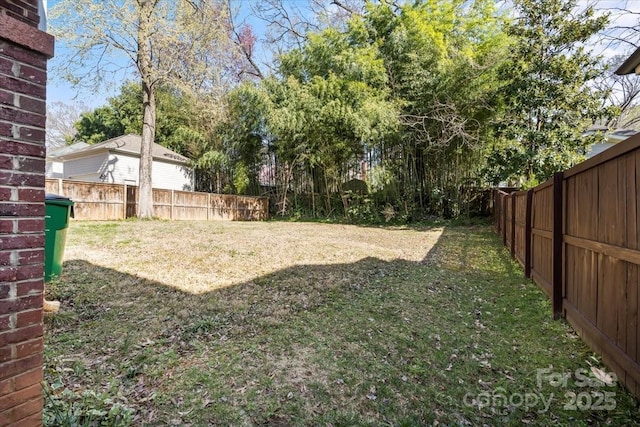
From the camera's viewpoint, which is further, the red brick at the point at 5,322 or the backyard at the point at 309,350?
the backyard at the point at 309,350

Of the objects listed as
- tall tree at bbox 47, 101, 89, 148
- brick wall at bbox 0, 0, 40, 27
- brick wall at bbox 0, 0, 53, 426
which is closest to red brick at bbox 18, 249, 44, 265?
brick wall at bbox 0, 0, 53, 426

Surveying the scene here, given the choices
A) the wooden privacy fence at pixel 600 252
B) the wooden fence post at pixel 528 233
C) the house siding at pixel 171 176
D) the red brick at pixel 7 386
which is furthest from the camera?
the house siding at pixel 171 176

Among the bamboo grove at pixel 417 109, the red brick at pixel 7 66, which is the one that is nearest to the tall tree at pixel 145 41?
the bamboo grove at pixel 417 109

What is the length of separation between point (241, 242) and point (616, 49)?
424 inches

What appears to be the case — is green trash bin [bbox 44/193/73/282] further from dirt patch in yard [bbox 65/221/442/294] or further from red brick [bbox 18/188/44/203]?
red brick [bbox 18/188/44/203]

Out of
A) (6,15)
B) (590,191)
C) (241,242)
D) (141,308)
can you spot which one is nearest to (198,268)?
(141,308)

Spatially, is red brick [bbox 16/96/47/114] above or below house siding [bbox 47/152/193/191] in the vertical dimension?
below

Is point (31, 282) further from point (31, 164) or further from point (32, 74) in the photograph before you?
point (32, 74)

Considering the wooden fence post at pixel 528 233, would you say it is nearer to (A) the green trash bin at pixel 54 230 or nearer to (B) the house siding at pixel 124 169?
(A) the green trash bin at pixel 54 230

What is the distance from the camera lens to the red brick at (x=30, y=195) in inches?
55.0

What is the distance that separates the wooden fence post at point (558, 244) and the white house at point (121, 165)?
14.1m

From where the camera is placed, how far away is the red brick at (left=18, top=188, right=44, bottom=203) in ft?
4.58

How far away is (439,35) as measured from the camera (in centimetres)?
975

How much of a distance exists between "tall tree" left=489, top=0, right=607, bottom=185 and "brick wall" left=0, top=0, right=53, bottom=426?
922 centimetres
